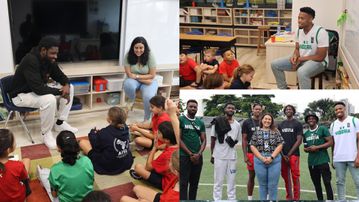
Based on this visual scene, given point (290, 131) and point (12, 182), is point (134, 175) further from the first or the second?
point (290, 131)

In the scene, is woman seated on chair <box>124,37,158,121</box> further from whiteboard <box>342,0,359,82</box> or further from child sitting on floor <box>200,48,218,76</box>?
whiteboard <box>342,0,359,82</box>

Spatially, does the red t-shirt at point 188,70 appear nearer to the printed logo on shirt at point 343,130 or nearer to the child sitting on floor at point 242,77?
the child sitting on floor at point 242,77

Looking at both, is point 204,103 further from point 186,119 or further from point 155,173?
point 155,173

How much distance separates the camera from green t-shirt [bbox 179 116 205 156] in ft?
7.16

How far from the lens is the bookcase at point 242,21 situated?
2.08 metres

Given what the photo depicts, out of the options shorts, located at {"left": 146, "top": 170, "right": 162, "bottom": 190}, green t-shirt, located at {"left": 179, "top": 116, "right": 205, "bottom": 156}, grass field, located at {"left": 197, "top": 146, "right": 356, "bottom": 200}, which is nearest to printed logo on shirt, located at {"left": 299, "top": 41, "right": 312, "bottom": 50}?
grass field, located at {"left": 197, "top": 146, "right": 356, "bottom": 200}

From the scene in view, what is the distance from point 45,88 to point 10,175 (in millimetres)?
637

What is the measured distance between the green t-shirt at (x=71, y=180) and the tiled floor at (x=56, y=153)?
211 millimetres

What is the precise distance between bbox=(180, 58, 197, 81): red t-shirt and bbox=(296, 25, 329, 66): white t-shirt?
20.4 inches

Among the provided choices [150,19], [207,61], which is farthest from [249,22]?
[150,19]

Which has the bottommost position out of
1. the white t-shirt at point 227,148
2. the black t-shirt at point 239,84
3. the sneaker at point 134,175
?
the sneaker at point 134,175

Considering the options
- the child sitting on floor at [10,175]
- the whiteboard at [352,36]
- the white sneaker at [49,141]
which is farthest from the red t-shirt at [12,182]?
the whiteboard at [352,36]

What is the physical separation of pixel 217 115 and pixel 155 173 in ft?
2.45

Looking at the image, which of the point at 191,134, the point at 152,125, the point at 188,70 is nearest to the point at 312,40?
the point at 188,70
